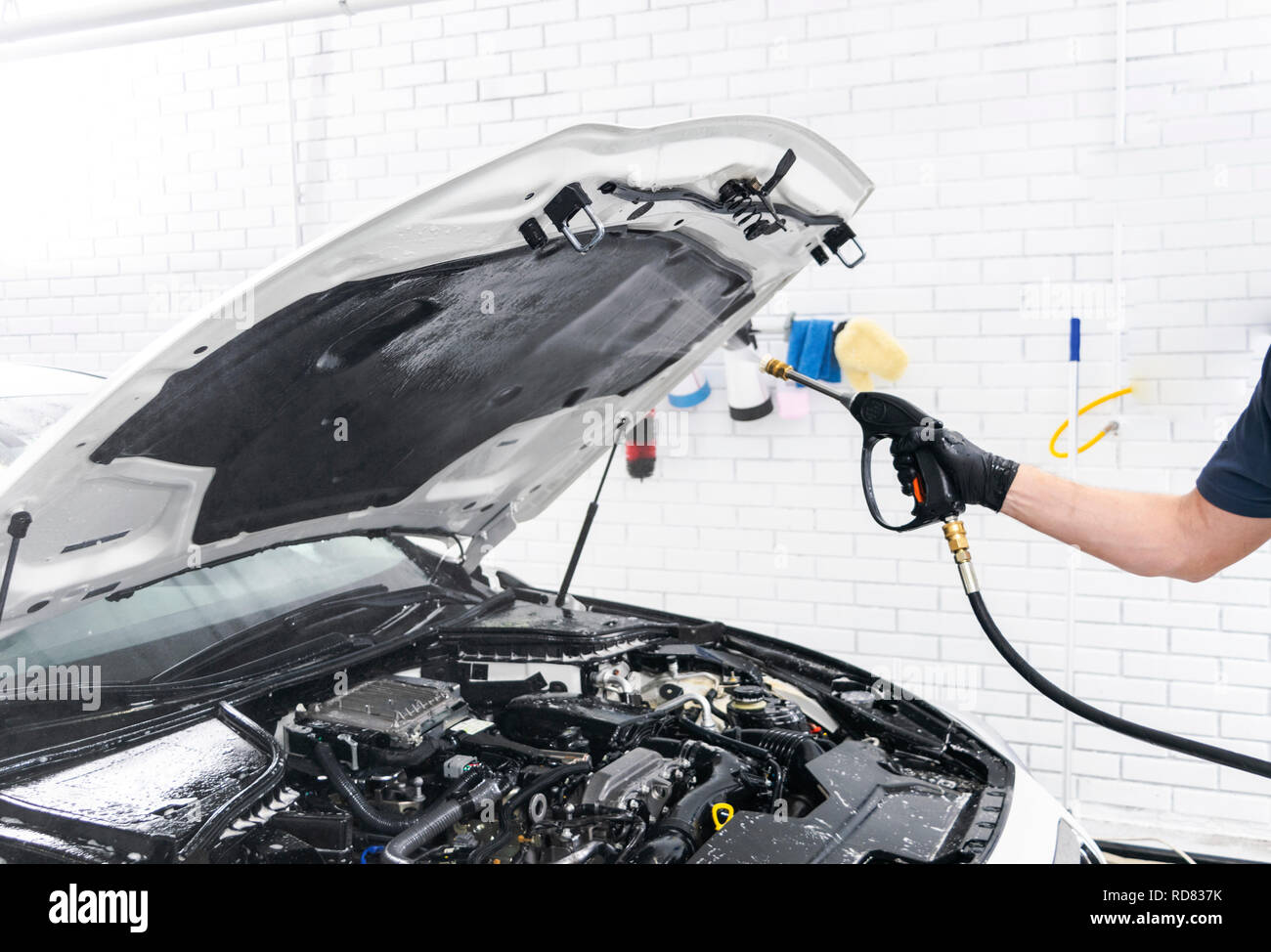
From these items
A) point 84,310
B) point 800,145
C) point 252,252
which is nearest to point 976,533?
point 800,145

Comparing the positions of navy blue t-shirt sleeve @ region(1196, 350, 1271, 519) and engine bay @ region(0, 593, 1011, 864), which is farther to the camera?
navy blue t-shirt sleeve @ region(1196, 350, 1271, 519)

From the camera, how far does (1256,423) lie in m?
1.74

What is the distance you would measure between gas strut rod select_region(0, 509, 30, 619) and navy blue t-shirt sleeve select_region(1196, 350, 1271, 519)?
202 centimetres

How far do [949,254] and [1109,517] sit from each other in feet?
7.15

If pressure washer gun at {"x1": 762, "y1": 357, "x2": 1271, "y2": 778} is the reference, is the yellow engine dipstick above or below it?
below

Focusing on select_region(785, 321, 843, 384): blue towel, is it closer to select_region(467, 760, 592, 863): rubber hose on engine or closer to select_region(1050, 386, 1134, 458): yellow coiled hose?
select_region(1050, 386, 1134, 458): yellow coiled hose

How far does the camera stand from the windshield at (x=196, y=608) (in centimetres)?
172

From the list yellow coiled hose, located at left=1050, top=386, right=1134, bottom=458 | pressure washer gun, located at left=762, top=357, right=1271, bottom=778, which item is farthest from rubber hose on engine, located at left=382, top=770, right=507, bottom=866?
yellow coiled hose, located at left=1050, top=386, right=1134, bottom=458

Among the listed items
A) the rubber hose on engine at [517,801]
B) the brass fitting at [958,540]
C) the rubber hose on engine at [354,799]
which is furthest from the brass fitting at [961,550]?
the rubber hose on engine at [354,799]

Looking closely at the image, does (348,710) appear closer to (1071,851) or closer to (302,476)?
(302,476)

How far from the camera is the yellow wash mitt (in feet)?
12.6

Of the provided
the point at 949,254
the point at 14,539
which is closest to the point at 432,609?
the point at 14,539

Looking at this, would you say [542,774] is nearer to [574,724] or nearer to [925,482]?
[574,724]

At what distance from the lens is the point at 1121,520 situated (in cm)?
196
